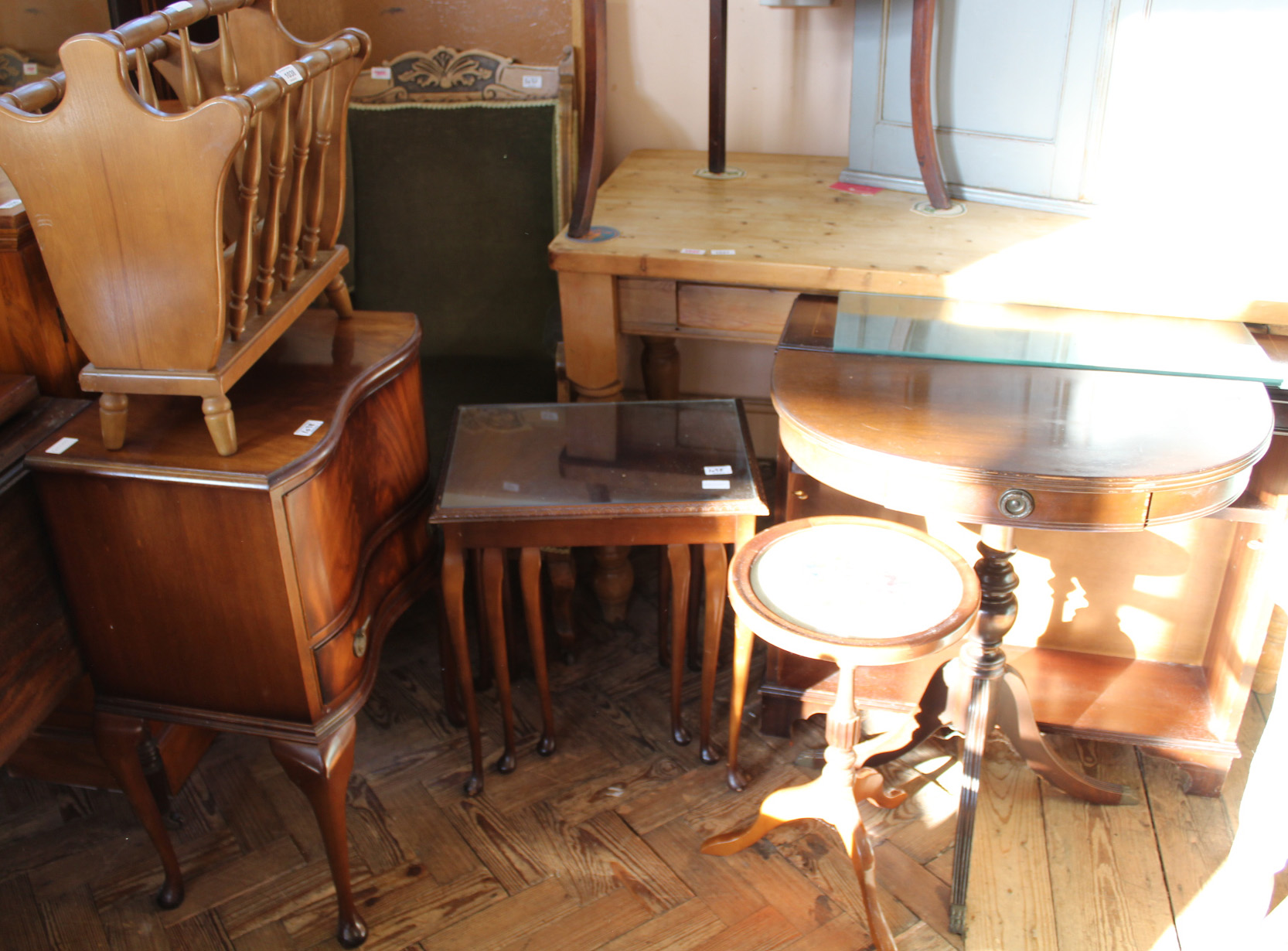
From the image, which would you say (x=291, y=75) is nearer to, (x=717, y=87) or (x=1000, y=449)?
(x=1000, y=449)

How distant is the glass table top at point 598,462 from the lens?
1.70 metres

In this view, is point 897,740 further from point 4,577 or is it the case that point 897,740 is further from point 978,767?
point 4,577

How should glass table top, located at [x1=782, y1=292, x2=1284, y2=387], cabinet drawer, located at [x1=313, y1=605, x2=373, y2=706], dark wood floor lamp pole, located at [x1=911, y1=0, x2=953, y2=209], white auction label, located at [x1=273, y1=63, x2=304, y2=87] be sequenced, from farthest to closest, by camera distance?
dark wood floor lamp pole, located at [x1=911, y1=0, x2=953, y2=209]
glass table top, located at [x1=782, y1=292, x2=1284, y2=387]
cabinet drawer, located at [x1=313, y1=605, x2=373, y2=706]
white auction label, located at [x1=273, y1=63, x2=304, y2=87]

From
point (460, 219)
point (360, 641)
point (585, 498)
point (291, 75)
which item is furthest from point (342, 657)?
point (460, 219)

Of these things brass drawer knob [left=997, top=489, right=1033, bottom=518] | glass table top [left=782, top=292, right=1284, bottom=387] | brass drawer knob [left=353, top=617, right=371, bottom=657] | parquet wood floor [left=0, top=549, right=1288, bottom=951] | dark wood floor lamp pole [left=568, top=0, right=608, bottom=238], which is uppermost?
dark wood floor lamp pole [left=568, top=0, right=608, bottom=238]

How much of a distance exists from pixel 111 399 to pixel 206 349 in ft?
0.53

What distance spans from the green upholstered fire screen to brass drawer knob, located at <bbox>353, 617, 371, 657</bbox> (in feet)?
3.49

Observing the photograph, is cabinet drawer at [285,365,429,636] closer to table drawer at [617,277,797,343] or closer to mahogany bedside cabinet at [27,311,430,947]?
mahogany bedside cabinet at [27,311,430,947]

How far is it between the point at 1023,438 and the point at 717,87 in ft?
4.05

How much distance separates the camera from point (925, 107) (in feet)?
6.66

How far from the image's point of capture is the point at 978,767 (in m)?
1.66

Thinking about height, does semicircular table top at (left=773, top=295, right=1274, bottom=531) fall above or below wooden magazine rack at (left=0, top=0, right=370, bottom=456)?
below

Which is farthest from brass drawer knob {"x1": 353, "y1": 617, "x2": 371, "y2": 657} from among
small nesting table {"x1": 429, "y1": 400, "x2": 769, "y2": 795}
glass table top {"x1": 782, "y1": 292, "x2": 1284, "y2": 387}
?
glass table top {"x1": 782, "y1": 292, "x2": 1284, "y2": 387}

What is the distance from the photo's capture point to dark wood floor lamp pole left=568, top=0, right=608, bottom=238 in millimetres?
2008
